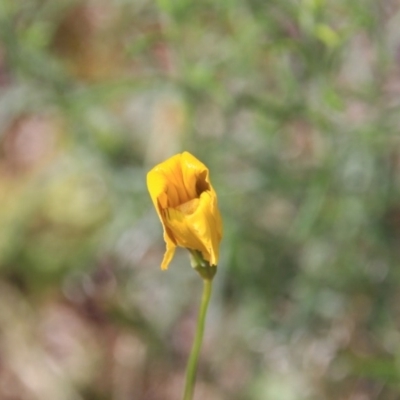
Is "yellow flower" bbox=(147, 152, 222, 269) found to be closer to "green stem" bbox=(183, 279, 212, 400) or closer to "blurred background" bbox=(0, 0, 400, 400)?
"green stem" bbox=(183, 279, 212, 400)

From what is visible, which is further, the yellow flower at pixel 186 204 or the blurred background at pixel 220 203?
the blurred background at pixel 220 203

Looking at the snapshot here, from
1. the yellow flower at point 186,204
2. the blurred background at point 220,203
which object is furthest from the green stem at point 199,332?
the blurred background at point 220,203

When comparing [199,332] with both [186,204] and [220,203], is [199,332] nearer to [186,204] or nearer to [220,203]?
[186,204]

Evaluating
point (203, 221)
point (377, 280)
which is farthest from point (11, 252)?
point (203, 221)

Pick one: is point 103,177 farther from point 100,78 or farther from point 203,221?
point 203,221

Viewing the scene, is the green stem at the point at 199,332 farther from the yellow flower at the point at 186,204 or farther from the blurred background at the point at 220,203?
the blurred background at the point at 220,203

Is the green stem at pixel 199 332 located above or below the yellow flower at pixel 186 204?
below

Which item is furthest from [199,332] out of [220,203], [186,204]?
[220,203]
